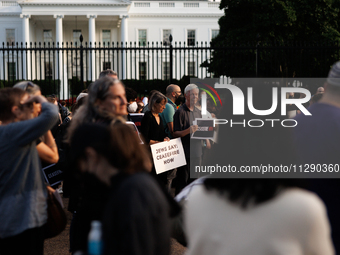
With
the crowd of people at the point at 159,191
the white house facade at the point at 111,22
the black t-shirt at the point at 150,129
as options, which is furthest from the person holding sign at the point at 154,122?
the white house facade at the point at 111,22

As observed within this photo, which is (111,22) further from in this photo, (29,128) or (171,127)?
(29,128)

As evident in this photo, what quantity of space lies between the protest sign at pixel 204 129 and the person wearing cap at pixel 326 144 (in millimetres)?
3551

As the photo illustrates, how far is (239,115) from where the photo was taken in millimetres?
1517

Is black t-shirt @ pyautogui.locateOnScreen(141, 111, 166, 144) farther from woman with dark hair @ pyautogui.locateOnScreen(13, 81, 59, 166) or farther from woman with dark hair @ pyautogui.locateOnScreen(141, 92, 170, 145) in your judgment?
woman with dark hair @ pyautogui.locateOnScreen(13, 81, 59, 166)

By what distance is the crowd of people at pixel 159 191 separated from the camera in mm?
1269

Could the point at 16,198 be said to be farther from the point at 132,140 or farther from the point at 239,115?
the point at 239,115

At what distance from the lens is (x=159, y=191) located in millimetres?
1536

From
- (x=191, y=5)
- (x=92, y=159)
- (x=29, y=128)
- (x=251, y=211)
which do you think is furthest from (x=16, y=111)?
(x=191, y=5)

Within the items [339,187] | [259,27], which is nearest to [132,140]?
[339,187]

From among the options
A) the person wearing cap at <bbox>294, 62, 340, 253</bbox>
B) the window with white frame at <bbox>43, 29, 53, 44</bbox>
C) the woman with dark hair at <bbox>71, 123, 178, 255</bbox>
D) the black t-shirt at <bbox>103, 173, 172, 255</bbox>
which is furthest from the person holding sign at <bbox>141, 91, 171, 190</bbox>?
the window with white frame at <bbox>43, 29, 53, 44</bbox>

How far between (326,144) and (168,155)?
3.28 metres

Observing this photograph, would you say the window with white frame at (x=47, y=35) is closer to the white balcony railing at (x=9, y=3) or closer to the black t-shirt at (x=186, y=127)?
the white balcony railing at (x=9, y=3)

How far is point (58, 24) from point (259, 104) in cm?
4185

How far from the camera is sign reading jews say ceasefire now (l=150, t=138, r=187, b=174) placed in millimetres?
4988
